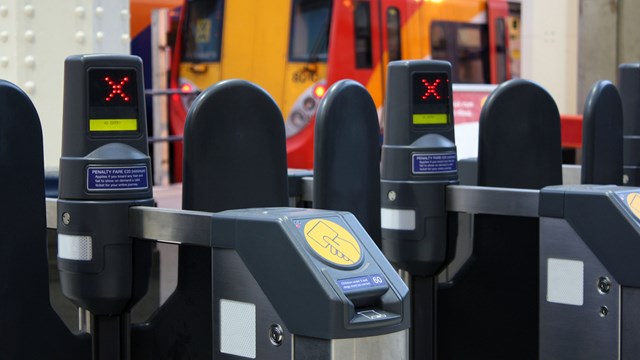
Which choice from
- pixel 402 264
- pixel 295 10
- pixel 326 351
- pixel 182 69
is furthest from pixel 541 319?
pixel 182 69

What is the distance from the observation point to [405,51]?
1187cm

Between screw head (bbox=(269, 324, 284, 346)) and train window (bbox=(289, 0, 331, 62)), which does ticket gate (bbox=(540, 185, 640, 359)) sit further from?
train window (bbox=(289, 0, 331, 62))

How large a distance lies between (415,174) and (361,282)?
1.87 m

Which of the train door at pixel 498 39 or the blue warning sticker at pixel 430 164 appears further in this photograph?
the train door at pixel 498 39

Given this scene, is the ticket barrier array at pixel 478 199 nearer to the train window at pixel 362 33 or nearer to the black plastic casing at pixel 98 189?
the black plastic casing at pixel 98 189

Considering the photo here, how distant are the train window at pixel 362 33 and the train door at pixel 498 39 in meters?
2.25

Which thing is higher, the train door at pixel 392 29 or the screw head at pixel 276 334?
the train door at pixel 392 29

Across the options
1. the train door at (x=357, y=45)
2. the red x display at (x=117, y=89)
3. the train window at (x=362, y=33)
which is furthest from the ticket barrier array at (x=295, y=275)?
the train window at (x=362, y=33)

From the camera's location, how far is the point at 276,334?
291cm

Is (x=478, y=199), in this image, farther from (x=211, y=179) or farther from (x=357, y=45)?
(x=357, y=45)

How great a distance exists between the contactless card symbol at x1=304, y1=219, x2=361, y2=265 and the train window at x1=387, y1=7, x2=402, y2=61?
8.83 meters

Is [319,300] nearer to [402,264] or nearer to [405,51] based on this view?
[402,264]

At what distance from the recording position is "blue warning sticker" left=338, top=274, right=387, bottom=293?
2771 millimetres

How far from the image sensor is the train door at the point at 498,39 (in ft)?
43.3
